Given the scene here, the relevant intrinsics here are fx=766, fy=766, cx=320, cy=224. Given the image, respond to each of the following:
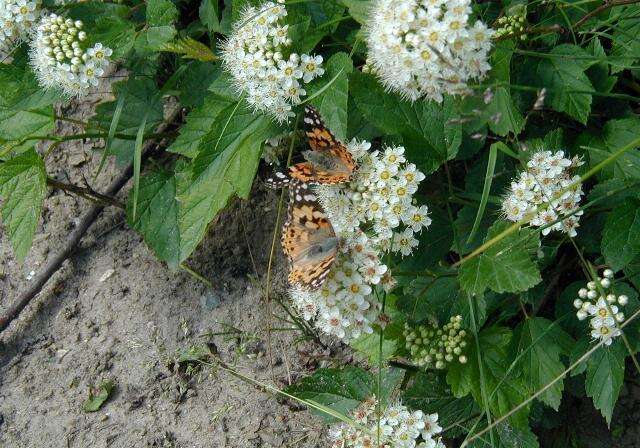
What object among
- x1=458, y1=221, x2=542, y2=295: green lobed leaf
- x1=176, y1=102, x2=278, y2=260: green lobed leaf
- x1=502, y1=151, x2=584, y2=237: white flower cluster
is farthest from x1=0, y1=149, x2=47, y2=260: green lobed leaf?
x1=502, y1=151, x2=584, y2=237: white flower cluster

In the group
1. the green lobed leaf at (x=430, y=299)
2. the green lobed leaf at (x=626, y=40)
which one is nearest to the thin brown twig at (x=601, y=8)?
the green lobed leaf at (x=626, y=40)

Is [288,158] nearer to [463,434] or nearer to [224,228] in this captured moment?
[224,228]

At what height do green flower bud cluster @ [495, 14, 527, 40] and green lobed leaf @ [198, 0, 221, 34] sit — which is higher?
green lobed leaf @ [198, 0, 221, 34]

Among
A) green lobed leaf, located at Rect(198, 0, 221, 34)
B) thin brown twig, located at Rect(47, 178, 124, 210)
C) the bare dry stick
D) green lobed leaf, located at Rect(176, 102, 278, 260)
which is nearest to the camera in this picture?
green lobed leaf, located at Rect(176, 102, 278, 260)

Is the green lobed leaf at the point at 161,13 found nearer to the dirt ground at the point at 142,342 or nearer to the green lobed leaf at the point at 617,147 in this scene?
the dirt ground at the point at 142,342

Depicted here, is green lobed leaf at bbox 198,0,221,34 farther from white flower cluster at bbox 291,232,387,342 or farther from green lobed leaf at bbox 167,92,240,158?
white flower cluster at bbox 291,232,387,342

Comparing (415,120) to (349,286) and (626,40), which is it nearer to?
(349,286)

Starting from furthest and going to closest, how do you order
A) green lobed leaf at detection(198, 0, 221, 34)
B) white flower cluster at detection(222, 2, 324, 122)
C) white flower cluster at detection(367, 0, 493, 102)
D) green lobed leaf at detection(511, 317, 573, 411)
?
green lobed leaf at detection(198, 0, 221, 34), white flower cluster at detection(222, 2, 324, 122), green lobed leaf at detection(511, 317, 573, 411), white flower cluster at detection(367, 0, 493, 102)

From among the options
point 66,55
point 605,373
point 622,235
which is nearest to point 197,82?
point 66,55
